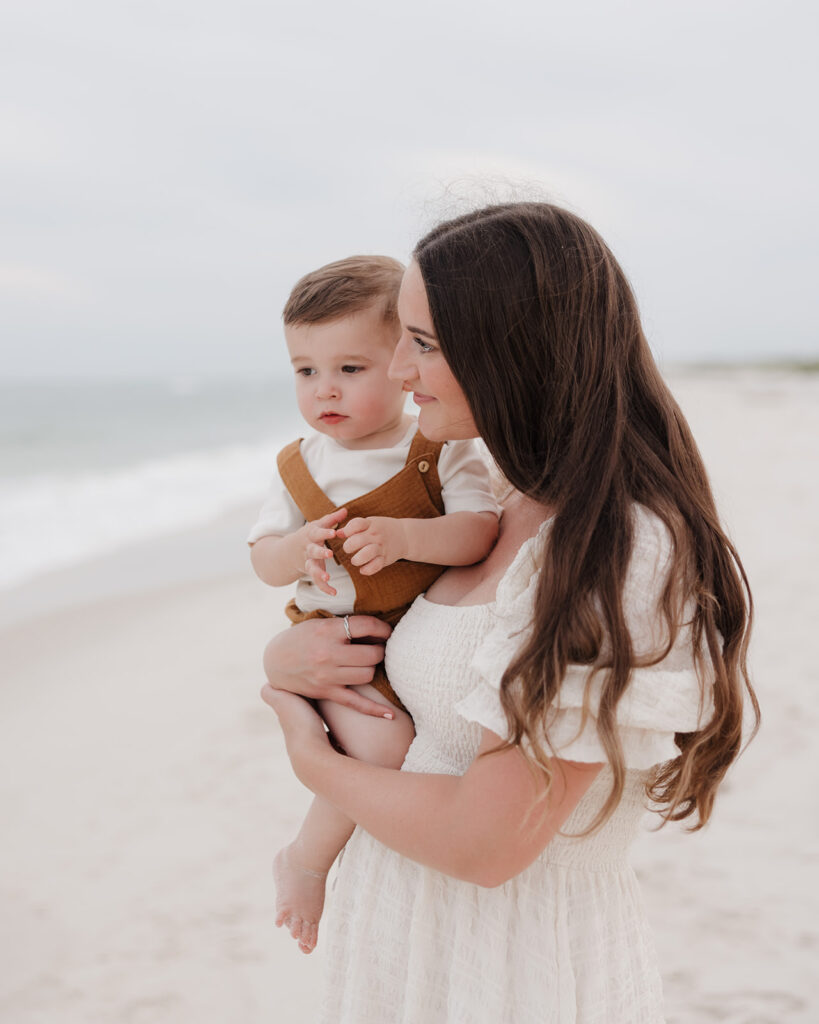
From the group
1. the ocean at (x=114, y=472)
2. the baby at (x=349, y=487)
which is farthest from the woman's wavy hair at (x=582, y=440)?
the ocean at (x=114, y=472)

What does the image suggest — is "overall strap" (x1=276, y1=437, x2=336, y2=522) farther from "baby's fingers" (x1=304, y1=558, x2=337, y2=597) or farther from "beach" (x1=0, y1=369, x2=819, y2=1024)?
"beach" (x1=0, y1=369, x2=819, y2=1024)

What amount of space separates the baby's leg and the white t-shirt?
0.26 metres

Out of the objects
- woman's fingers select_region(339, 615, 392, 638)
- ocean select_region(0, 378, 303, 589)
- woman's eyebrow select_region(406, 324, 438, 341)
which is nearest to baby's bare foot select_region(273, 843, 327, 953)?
woman's fingers select_region(339, 615, 392, 638)

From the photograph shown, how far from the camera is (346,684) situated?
1.82 m

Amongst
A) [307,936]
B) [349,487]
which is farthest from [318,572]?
[307,936]

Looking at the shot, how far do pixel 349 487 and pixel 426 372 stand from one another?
1.57ft

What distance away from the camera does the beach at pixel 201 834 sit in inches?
136

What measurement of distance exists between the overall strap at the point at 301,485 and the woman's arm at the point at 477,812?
65 centimetres

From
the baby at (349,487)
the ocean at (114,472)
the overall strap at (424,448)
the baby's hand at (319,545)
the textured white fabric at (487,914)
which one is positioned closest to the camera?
the textured white fabric at (487,914)

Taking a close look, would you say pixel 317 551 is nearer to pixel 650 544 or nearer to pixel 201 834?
pixel 650 544

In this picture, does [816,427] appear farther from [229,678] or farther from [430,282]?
[430,282]

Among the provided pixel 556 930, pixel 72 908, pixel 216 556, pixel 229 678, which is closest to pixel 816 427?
pixel 216 556

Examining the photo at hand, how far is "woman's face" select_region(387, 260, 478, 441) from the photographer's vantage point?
62.6 inches

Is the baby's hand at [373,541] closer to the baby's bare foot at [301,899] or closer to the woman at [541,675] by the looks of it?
the woman at [541,675]
